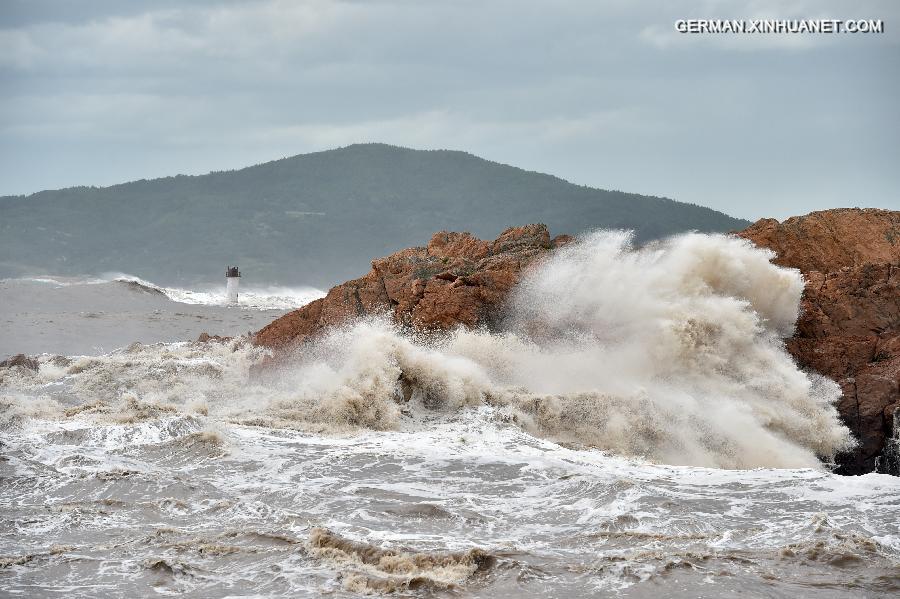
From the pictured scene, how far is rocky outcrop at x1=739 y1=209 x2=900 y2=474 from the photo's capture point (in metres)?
13.3

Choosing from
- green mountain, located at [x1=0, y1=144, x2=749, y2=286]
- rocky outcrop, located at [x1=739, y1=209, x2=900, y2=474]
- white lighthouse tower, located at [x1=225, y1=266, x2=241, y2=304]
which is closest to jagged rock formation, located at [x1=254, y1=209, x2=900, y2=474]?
rocky outcrop, located at [x1=739, y1=209, x2=900, y2=474]

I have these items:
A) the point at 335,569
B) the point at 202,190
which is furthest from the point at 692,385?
the point at 202,190

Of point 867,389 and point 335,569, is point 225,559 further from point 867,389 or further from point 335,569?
point 867,389

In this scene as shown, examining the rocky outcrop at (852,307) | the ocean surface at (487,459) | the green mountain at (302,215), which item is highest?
the green mountain at (302,215)

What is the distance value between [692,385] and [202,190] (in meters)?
85.0

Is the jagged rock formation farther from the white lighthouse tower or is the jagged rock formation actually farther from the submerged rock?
the white lighthouse tower

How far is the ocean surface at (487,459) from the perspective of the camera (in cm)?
780

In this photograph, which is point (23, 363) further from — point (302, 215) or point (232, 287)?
point (302, 215)

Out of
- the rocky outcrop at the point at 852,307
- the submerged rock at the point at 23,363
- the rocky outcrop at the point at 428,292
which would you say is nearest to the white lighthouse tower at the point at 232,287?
the submerged rock at the point at 23,363

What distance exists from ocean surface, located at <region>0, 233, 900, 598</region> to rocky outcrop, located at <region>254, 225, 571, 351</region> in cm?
35

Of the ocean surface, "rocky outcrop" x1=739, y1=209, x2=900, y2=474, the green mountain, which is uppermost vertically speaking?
the green mountain

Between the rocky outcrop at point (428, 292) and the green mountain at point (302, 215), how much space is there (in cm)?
5142

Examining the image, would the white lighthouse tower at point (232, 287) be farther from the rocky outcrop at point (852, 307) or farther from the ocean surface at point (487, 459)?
the rocky outcrop at point (852, 307)

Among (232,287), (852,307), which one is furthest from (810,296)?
(232,287)
